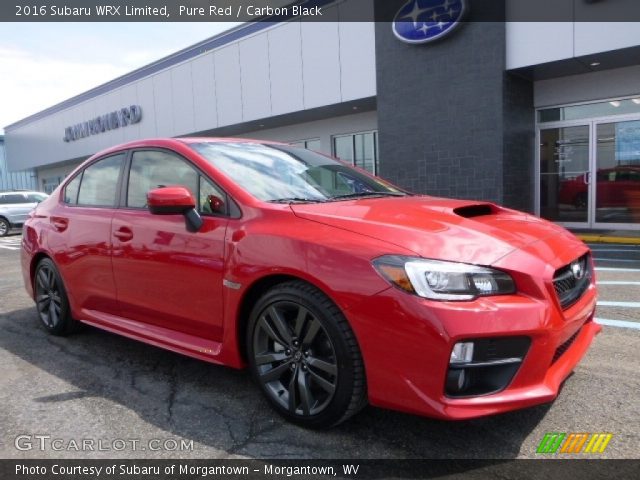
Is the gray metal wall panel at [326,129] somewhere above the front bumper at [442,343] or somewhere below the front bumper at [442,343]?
above

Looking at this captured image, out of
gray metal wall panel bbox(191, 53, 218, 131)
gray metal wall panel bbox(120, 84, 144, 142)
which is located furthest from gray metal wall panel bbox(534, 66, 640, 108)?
gray metal wall panel bbox(120, 84, 144, 142)

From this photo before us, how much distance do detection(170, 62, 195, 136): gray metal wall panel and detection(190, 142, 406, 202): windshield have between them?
1532cm

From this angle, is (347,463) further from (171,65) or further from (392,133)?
(171,65)

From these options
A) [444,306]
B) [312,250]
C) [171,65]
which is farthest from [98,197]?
[171,65]

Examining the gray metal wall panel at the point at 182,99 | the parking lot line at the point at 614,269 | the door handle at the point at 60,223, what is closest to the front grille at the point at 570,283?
the door handle at the point at 60,223

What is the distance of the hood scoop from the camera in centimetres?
288

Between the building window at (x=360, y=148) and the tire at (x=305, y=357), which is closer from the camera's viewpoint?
the tire at (x=305, y=357)

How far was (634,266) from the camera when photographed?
6914 millimetres

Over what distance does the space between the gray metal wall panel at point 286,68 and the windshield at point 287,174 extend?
1078 cm

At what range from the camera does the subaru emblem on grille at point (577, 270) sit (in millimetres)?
2639

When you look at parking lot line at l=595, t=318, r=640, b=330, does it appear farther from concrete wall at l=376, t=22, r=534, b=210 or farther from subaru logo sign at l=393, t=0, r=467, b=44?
subaru logo sign at l=393, t=0, r=467, b=44

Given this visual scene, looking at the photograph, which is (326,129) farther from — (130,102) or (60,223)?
(60,223)

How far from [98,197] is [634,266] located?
21.9 feet

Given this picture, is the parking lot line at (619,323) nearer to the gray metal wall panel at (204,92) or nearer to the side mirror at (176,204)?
the side mirror at (176,204)
